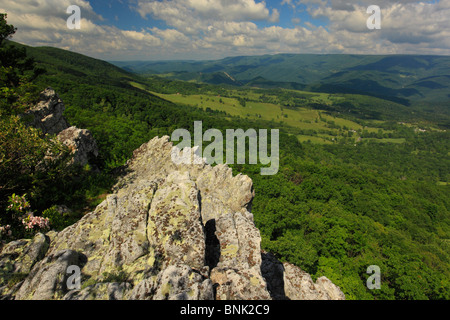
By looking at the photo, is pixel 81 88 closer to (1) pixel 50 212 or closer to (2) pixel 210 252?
(1) pixel 50 212

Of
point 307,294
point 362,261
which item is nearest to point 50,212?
point 307,294

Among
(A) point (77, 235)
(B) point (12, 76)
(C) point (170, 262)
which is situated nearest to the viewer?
(C) point (170, 262)

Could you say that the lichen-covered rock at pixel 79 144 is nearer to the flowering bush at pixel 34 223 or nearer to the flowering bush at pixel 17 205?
the flowering bush at pixel 17 205

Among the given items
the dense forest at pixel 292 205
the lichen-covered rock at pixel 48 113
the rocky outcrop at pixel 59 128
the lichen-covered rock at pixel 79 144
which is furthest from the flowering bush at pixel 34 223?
the lichen-covered rock at pixel 48 113

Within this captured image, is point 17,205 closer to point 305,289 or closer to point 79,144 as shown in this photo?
point 79,144

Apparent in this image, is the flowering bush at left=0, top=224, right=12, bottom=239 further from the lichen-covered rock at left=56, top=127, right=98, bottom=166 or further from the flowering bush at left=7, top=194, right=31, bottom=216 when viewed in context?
the lichen-covered rock at left=56, top=127, right=98, bottom=166
